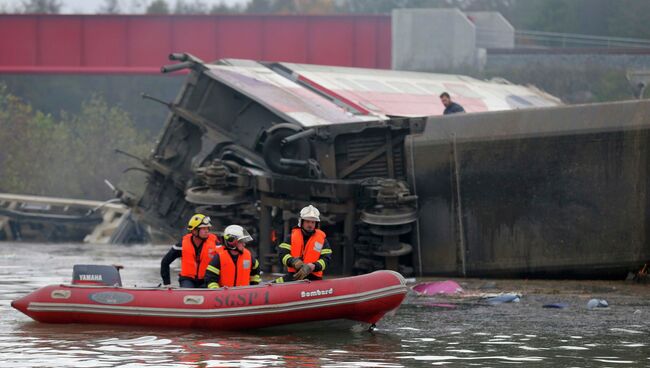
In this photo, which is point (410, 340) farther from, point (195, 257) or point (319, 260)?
point (195, 257)

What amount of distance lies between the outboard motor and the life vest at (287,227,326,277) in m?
2.21

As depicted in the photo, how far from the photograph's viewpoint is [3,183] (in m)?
51.7

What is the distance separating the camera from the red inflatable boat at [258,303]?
16.9 meters

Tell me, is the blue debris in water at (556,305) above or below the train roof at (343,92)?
below

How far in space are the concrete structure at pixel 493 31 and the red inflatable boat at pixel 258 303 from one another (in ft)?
122

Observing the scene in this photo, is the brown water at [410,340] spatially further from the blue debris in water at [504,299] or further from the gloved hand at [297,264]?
the gloved hand at [297,264]

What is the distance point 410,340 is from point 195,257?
2.89 meters

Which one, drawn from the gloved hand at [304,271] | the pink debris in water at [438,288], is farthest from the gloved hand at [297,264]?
the pink debris in water at [438,288]

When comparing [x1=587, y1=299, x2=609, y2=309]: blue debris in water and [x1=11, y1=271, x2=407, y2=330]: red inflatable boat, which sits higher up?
[x1=11, y1=271, x2=407, y2=330]: red inflatable boat

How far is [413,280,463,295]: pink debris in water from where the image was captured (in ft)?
72.6

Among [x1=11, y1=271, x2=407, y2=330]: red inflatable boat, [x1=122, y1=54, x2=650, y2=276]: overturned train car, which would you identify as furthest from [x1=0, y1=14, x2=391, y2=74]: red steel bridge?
[x1=11, y1=271, x2=407, y2=330]: red inflatable boat

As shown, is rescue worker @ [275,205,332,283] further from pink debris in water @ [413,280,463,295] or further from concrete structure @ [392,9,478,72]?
concrete structure @ [392,9,478,72]

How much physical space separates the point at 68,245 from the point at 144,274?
1178cm

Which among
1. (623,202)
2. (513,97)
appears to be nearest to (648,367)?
(623,202)
